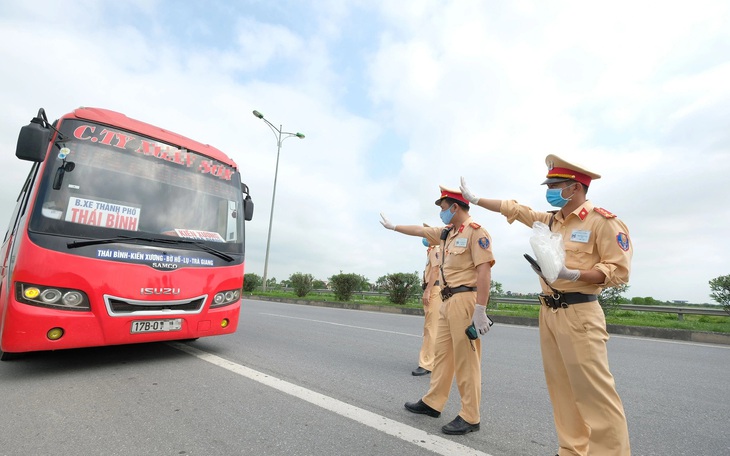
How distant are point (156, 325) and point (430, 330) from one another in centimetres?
320

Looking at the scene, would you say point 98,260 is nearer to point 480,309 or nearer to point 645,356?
point 480,309

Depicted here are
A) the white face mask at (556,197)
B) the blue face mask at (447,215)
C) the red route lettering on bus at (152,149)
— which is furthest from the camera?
the red route lettering on bus at (152,149)

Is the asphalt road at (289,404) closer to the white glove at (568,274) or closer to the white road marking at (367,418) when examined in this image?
the white road marking at (367,418)

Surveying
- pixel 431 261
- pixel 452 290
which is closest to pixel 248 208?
pixel 431 261

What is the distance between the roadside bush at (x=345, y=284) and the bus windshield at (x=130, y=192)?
1405cm

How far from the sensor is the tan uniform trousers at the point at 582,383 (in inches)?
78.7

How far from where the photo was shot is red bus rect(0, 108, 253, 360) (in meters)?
3.55

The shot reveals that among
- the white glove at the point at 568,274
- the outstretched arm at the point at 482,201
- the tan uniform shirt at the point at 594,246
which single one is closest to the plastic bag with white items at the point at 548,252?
the white glove at the point at 568,274

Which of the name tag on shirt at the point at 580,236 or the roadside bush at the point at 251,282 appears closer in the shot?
the name tag on shirt at the point at 580,236

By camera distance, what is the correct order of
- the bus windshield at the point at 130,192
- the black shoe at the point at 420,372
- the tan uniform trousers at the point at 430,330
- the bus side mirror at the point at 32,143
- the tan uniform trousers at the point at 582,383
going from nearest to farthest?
the tan uniform trousers at the point at 582,383
the bus side mirror at the point at 32,143
the bus windshield at the point at 130,192
the black shoe at the point at 420,372
the tan uniform trousers at the point at 430,330

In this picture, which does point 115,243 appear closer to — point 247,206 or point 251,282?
point 247,206

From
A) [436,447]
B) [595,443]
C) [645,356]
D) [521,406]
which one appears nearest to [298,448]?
[436,447]

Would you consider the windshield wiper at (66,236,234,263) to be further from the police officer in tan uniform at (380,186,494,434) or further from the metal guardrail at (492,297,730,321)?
the metal guardrail at (492,297,730,321)

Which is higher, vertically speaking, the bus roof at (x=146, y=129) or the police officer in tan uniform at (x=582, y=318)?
the bus roof at (x=146, y=129)
